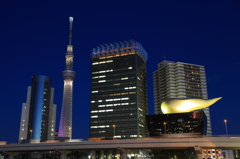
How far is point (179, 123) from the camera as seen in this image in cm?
12400

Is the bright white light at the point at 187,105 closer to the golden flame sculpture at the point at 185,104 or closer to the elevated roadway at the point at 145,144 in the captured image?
the golden flame sculpture at the point at 185,104

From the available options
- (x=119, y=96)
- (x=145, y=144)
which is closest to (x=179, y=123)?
(x=145, y=144)

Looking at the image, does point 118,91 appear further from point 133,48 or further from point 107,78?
point 133,48

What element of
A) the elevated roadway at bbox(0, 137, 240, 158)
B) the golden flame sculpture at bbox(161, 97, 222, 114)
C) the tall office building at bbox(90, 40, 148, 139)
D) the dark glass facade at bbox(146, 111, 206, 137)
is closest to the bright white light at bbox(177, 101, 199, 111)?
the golden flame sculpture at bbox(161, 97, 222, 114)

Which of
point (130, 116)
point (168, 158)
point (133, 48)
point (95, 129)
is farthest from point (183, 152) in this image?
point (133, 48)

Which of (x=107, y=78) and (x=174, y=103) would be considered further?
(x=107, y=78)

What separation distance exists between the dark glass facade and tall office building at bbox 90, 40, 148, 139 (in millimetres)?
53985

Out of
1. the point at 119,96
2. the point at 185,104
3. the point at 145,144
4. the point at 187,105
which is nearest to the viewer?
the point at 145,144

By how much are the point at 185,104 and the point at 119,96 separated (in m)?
103

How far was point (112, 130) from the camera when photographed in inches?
7057

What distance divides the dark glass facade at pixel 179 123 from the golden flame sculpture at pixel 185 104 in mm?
29899

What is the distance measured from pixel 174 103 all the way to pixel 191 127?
44252 millimetres

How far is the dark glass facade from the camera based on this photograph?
118 metres

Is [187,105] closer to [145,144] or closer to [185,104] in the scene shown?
[185,104]
